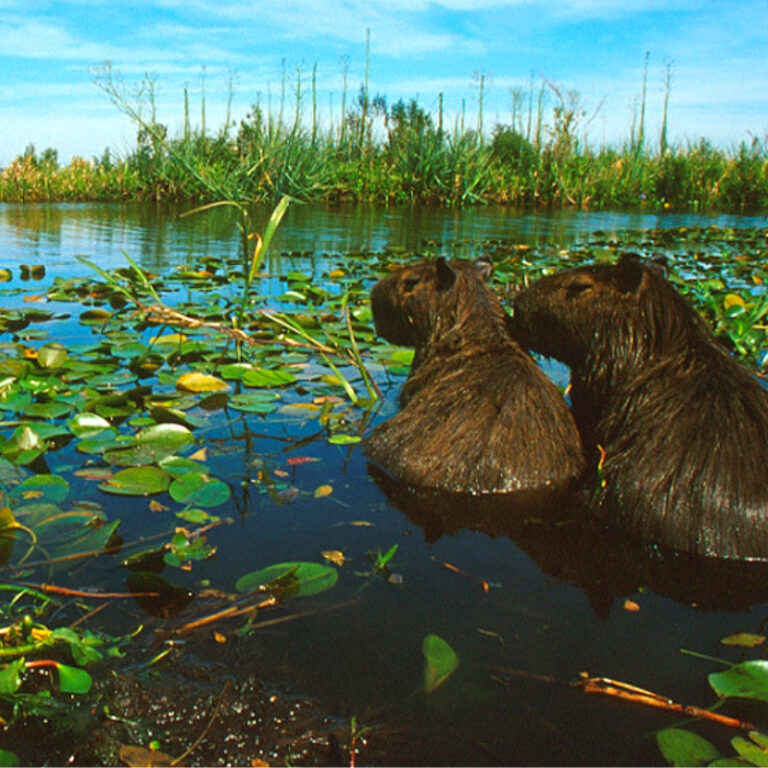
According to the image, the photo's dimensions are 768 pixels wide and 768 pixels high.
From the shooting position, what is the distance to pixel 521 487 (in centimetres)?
305

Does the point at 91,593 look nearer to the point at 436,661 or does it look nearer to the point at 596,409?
the point at 436,661

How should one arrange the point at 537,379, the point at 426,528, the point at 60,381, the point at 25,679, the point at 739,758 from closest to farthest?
the point at 739,758 → the point at 25,679 → the point at 426,528 → the point at 537,379 → the point at 60,381

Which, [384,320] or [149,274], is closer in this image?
[384,320]

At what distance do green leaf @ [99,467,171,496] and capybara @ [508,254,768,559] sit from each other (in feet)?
5.25

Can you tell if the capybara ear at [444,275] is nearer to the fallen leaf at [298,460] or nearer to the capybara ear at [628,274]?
the capybara ear at [628,274]

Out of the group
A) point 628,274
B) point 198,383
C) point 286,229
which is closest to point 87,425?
point 198,383

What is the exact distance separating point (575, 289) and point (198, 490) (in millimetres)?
1778

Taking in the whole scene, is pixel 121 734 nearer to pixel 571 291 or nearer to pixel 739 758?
pixel 739 758

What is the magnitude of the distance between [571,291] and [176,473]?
71.2 inches

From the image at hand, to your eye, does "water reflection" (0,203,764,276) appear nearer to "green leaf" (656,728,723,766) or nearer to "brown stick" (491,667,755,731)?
"brown stick" (491,667,755,731)

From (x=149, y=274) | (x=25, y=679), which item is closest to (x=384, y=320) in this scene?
(x=25, y=679)

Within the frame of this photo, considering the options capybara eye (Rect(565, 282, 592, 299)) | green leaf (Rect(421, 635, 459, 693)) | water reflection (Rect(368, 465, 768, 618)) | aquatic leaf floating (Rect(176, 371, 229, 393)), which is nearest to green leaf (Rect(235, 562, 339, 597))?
green leaf (Rect(421, 635, 459, 693))

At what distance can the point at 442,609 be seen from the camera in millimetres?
2260

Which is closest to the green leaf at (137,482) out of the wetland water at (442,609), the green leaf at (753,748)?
the wetland water at (442,609)
